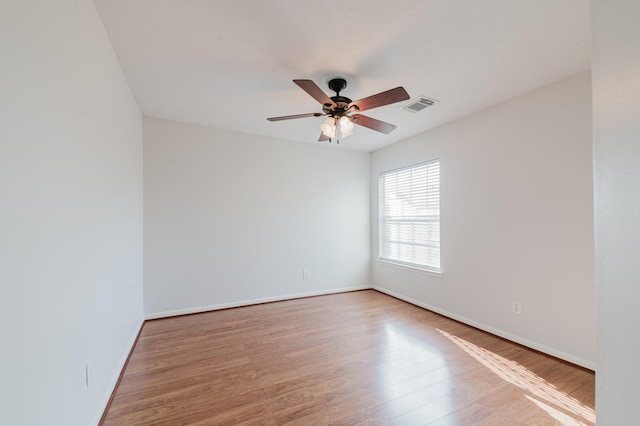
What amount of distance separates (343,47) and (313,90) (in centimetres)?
38

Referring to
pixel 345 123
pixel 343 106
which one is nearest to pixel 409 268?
pixel 345 123

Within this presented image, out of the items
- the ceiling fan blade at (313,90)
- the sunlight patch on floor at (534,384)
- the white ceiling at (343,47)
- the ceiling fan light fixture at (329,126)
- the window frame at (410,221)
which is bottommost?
the sunlight patch on floor at (534,384)

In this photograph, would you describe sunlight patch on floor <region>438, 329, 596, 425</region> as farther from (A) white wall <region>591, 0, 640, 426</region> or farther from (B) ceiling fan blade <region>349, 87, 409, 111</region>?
(B) ceiling fan blade <region>349, 87, 409, 111</region>

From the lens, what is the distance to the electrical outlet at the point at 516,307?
8.50ft

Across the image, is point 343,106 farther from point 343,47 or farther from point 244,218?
point 244,218

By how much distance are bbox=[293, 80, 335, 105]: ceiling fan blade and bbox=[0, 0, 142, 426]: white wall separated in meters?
1.22

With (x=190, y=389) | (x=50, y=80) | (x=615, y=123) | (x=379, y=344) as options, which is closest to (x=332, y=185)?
(x=379, y=344)

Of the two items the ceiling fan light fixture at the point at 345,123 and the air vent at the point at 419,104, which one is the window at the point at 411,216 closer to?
the air vent at the point at 419,104

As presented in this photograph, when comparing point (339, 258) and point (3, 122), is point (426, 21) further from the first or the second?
point (339, 258)

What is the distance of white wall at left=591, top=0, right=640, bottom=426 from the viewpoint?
54 centimetres

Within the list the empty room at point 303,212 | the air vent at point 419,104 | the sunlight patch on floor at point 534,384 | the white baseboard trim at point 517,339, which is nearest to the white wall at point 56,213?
the empty room at point 303,212

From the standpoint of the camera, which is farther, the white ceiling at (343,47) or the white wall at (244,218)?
the white wall at (244,218)

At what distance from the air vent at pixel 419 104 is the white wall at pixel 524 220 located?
2.20 feet

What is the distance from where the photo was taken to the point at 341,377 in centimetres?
203
